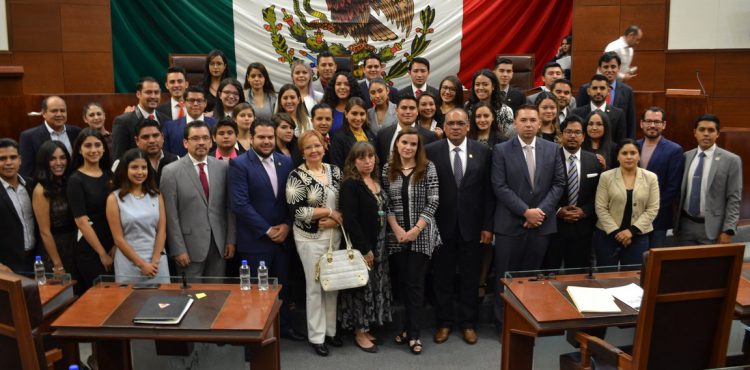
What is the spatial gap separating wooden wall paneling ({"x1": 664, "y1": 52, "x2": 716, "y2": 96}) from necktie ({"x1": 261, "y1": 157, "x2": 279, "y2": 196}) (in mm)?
5932

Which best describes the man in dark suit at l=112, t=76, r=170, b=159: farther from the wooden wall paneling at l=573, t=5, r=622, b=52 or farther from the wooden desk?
the wooden wall paneling at l=573, t=5, r=622, b=52

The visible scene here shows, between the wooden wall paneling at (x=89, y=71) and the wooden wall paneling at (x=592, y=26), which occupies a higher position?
the wooden wall paneling at (x=592, y=26)

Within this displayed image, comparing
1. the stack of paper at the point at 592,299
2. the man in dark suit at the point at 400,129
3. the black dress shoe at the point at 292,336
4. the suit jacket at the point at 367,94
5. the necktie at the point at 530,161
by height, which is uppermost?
the suit jacket at the point at 367,94

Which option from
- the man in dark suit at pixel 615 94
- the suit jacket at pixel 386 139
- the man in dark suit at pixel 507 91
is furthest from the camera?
the man in dark suit at pixel 615 94

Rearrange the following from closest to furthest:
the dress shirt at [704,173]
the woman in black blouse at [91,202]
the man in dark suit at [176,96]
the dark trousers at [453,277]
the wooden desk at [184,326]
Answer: the wooden desk at [184,326], the woman in black blouse at [91,202], the dark trousers at [453,277], the dress shirt at [704,173], the man in dark suit at [176,96]

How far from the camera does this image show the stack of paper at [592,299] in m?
3.23

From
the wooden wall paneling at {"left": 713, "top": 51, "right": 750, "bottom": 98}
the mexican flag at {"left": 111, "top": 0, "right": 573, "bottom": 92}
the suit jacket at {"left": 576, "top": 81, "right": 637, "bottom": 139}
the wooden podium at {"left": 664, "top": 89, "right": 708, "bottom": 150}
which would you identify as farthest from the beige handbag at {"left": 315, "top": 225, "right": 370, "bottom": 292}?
the wooden wall paneling at {"left": 713, "top": 51, "right": 750, "bottom": 98}

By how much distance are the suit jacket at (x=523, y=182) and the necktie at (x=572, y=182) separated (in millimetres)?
174

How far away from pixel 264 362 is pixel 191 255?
3.84ft

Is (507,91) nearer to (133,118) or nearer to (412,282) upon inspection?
(412,282)

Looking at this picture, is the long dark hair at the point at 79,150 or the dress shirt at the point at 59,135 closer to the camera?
the long dark hair at the point at 79,150

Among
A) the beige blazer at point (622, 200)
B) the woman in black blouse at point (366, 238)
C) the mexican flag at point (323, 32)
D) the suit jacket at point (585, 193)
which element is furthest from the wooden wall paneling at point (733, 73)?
the woman in black blouse at point (366, 238)

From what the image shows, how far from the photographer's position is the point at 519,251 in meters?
4.59

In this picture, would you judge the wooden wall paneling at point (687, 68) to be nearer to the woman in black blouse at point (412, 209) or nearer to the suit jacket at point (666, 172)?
the suit jacket at point (666, 172)
